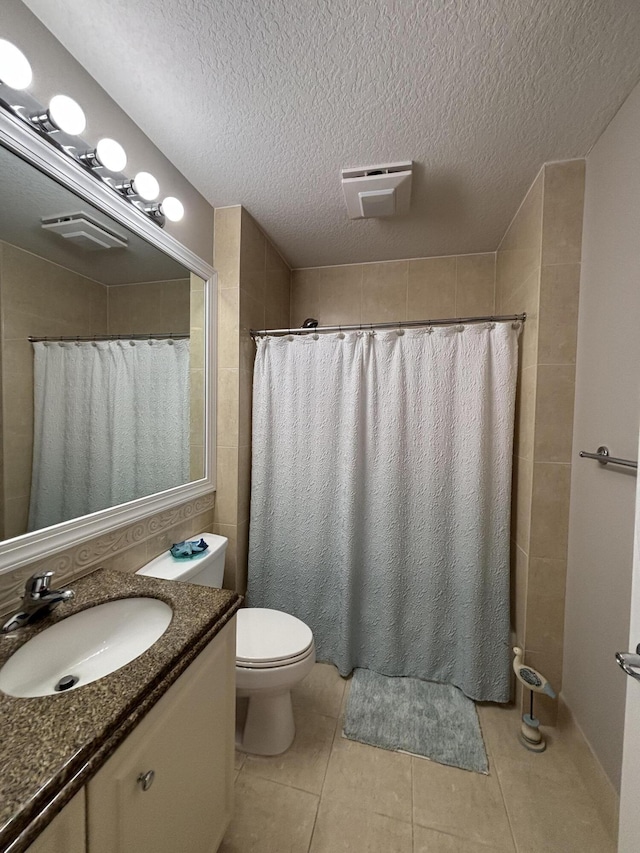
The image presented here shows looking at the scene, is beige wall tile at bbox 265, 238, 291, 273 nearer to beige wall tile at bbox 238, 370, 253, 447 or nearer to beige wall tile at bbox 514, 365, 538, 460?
beige wall tile at bbox 238, 370, 253, 447

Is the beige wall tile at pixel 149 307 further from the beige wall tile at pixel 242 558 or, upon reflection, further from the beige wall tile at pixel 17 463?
the beige wall tile at pixel 242 558

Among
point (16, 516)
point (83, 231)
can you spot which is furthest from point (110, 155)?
point (16, 516)

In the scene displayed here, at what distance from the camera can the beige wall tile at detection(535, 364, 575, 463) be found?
1.28 metres

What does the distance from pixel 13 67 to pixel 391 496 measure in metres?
1.78

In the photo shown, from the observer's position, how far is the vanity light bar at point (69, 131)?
76 cm

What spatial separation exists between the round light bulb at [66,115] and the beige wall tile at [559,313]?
1623 mm

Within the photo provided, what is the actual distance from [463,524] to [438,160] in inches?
60.5

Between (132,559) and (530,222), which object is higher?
(530,222)

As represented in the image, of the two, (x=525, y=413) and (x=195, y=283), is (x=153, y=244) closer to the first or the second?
(x=195, y=283)

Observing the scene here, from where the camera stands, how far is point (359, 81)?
99 centimetres

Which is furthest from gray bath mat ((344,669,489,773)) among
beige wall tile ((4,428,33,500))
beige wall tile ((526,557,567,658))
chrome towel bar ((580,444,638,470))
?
beige wall tile ((4,428,33,500))

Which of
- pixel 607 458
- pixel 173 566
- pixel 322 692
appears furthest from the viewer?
pixel 322 692

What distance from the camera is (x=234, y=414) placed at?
5.41 ft

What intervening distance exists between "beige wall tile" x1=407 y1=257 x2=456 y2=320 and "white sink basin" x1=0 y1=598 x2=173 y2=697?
2065 millimetres
